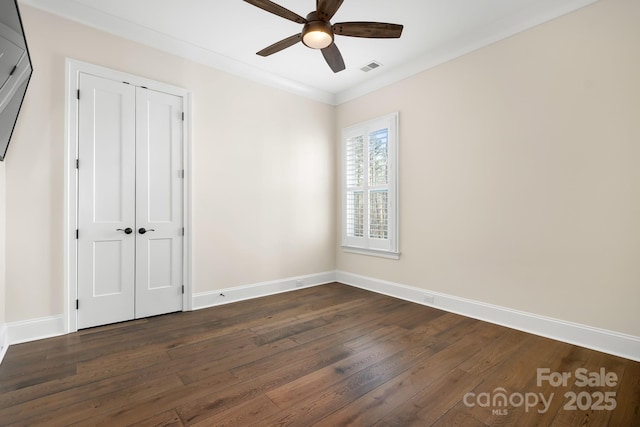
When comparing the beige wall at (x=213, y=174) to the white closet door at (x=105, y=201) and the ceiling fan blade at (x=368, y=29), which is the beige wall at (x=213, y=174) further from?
the ceiling fan blade at (x=368, y=29)

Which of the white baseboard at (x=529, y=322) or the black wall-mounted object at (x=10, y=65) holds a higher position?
the black wall-mounted object at (x=10, y=65)

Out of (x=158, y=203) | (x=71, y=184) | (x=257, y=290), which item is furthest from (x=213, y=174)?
(x=257, y=290)

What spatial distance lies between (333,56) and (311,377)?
273 cm

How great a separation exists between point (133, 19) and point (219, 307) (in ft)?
11.1

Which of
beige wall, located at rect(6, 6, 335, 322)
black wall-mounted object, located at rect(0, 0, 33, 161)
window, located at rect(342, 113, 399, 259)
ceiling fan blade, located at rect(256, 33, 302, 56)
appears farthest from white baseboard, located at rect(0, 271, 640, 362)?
ceiling fan blade, located at rect(256, 33, 302, 56)

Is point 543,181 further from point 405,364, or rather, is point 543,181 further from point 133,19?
point 133,19

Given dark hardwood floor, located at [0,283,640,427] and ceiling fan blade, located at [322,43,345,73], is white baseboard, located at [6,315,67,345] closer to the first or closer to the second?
dark hardwood floor, located at [0,283,640,427]

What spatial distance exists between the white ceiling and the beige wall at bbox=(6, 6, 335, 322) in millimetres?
162

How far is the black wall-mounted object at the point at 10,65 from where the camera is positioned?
1.66 metres

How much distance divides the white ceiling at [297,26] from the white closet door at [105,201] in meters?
0.68

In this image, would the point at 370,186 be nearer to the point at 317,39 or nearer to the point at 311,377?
the point at 317,39

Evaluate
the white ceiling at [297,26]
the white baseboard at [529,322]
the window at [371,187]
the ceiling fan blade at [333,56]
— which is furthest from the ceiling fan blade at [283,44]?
the white baseboard at [529,322]

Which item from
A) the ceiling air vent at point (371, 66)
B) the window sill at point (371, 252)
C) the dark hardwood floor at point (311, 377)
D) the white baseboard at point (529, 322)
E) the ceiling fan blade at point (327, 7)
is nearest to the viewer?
the dark hardwood floor at point (311, 377)

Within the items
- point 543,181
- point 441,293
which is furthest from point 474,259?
point 543,181
